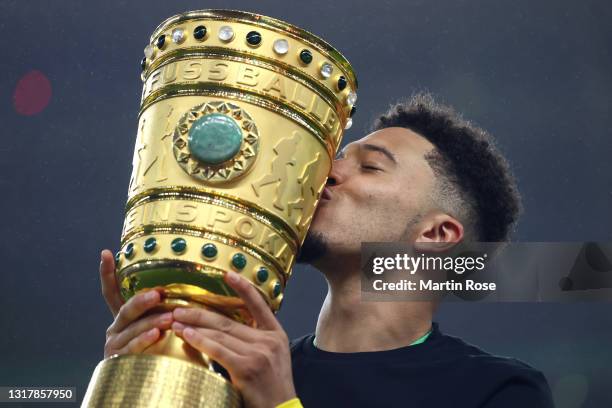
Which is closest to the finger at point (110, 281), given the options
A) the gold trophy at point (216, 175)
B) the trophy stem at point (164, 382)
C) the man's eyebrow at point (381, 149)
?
the gold trophy at point (216, 175)

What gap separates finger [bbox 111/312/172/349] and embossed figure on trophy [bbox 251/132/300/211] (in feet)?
0.61

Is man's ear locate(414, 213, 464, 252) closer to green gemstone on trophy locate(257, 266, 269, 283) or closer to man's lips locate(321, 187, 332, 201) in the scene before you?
man's lips locate(321, 187, 332, 201)

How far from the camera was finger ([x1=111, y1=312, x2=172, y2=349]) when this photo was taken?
3.41 feet

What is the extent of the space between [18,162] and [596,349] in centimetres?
208

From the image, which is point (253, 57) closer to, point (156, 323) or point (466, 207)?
point (156, 323)

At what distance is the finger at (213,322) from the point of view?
1.03m

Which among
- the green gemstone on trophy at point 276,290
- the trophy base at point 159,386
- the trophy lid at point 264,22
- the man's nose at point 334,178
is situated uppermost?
the trophy lid at point 264,22

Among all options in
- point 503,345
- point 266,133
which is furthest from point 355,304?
point 503,345

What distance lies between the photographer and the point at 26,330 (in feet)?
10.3

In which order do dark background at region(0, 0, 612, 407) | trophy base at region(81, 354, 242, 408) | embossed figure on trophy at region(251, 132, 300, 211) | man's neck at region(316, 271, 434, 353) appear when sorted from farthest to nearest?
dark background at region(0, 0, 612, 407) < man's neck at region(316, 271, 434, 353) < embossed figure on trophy at region(251, 132, 300, 211) < trophy base at region(81, 354, 242, 408)

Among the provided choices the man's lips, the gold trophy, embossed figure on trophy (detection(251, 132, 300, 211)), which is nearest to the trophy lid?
the gold trophy

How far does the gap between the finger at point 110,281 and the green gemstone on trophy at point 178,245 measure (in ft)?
0.53

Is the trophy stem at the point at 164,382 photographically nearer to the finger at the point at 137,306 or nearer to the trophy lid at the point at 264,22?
the finger at the point at 137,306

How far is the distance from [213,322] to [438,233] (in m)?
0.50
